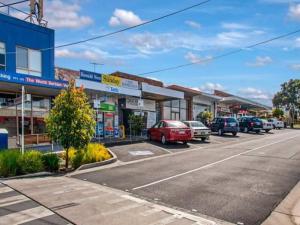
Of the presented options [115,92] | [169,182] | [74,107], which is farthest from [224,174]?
[115,92]

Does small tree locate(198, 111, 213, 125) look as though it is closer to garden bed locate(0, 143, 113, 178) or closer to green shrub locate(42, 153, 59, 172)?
garden bed locate(0, 143, 113, 178)

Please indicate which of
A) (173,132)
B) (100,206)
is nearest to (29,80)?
(173,132)

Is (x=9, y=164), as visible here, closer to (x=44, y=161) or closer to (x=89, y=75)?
(x=44, y=161)

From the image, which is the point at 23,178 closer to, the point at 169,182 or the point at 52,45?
the point at 169,182

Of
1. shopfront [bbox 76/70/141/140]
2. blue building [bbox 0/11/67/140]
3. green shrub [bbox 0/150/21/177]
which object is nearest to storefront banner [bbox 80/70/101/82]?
shopfront [bbox 76/70/141/140]

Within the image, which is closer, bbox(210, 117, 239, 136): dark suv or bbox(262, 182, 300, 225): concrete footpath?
bbox(262, 182, 300, 225): concrete footpath

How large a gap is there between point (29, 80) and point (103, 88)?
6220 millimetres

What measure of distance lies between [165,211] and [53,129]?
853cm

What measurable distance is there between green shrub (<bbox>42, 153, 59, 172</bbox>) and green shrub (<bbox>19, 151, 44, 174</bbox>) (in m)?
0.29

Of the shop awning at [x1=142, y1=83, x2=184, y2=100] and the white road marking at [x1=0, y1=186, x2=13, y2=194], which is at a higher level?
the shop awning at [x1=142, y1=83, x2=184, y2=100]

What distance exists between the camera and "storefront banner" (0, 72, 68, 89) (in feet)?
60.7

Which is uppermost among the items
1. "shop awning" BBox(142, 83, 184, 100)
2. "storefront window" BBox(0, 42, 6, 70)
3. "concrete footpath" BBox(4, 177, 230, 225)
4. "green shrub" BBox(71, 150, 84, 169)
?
"storefront window" BBox(0, 42, 6, 70)

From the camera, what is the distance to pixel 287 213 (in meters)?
9.02

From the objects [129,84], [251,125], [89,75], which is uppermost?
[89,75]
